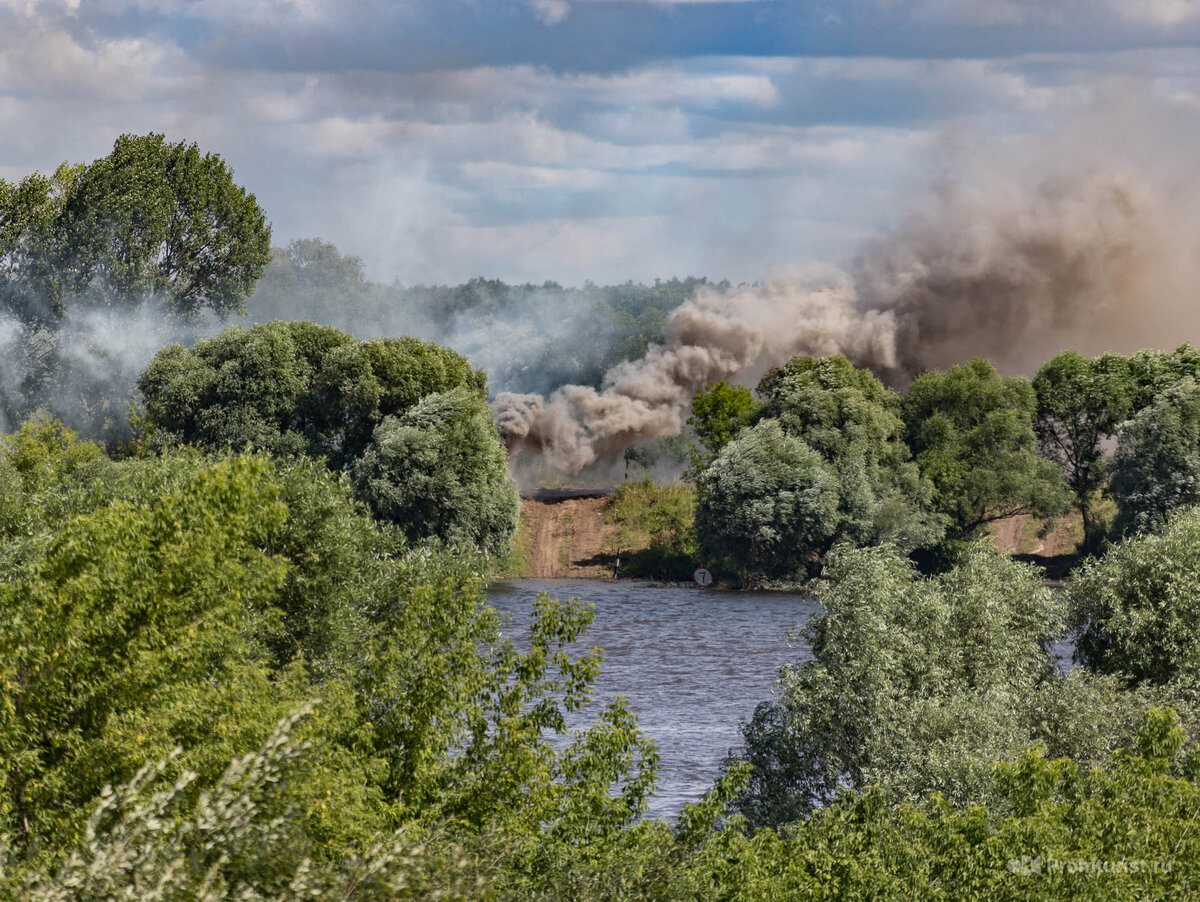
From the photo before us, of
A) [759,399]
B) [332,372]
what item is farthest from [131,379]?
[759,399]

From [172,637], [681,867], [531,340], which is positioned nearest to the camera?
[172,637]

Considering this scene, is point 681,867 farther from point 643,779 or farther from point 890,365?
point 890,365

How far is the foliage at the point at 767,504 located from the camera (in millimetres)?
83250

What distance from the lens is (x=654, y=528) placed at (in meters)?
98.8

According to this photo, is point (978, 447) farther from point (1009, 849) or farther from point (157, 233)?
point (1009, 849)

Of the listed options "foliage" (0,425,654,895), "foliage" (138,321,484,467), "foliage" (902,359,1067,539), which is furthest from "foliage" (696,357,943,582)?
"foliage" (0,425,654,895)

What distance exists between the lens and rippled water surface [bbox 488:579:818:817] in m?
43.8

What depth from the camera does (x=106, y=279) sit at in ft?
330

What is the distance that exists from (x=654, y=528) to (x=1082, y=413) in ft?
101

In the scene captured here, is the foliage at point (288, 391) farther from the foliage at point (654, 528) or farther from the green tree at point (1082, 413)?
the green tree at point (1082, 413)

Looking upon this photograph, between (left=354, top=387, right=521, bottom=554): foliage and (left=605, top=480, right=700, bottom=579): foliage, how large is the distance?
19.9 m

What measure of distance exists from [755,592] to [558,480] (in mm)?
32278

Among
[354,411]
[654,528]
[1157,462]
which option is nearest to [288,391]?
[354,411]

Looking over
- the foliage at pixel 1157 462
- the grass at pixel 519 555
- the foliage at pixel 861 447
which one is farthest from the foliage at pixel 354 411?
the foliage at pixel 1157 462
